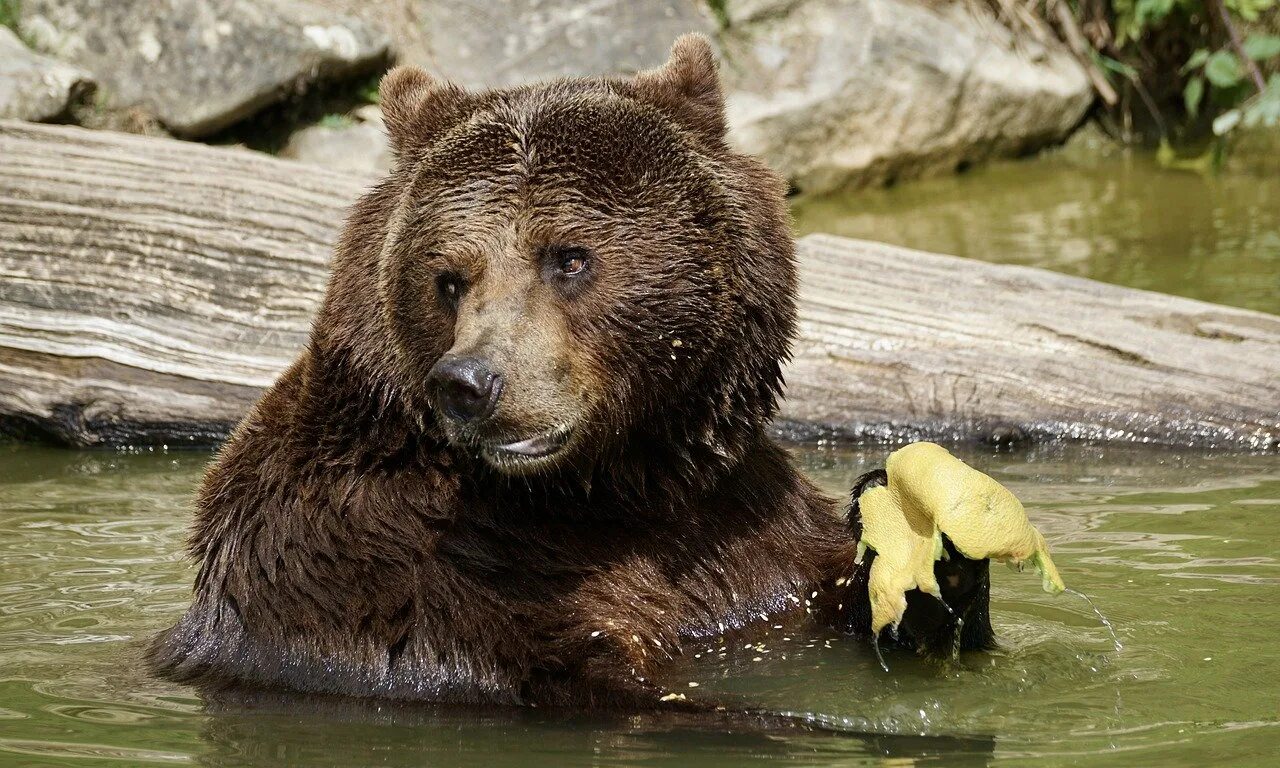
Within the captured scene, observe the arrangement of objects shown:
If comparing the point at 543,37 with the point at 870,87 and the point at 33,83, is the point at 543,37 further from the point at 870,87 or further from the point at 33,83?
the point at 33,83

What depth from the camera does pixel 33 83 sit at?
1130cm

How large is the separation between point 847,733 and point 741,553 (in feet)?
3.22

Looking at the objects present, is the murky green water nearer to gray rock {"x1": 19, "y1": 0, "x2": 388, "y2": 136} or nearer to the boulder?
the boulder

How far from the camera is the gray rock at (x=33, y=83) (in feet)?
36.4

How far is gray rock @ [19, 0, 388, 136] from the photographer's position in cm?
1227

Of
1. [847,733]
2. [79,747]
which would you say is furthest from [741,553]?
[79,747]

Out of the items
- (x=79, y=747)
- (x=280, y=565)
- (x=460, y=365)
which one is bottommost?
(x=79, y=747)

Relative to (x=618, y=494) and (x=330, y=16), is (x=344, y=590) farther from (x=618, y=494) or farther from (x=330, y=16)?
(x=330, y=16)

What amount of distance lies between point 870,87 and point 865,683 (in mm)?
10257

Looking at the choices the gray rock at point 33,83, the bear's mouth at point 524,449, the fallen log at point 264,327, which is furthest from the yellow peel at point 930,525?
the gray rock at point 33,83

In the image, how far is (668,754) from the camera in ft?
13.7

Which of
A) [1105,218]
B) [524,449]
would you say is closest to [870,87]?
[1105,218]

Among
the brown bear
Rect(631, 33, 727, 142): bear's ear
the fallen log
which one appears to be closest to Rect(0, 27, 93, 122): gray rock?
the fallen log

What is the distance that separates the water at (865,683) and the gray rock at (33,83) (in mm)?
5209
